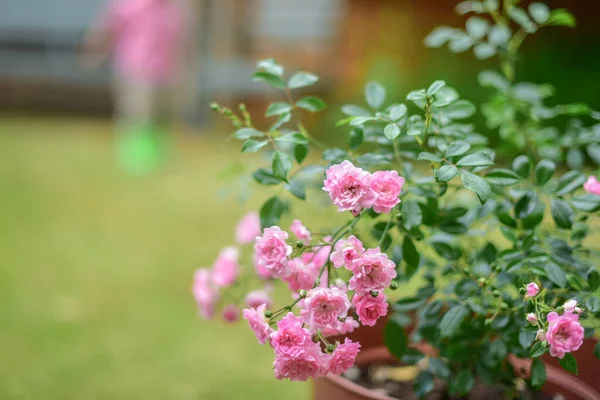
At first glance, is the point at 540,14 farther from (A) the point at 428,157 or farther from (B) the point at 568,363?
(B) the point at 568,363

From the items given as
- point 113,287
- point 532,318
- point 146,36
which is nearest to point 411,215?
point 532,318

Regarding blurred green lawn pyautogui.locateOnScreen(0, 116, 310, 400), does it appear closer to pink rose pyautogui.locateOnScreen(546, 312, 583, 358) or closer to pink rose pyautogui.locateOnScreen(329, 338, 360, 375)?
pink rose pyautogui.locateOnScreen(329, 338, 360, 375)

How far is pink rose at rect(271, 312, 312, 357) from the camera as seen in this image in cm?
69

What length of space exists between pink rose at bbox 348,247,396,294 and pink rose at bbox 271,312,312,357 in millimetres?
64

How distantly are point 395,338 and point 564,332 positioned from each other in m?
0.23

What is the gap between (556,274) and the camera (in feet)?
2.52

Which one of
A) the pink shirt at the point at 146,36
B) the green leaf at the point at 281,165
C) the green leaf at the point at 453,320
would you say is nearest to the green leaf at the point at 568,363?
the green leaf at the point at 453,320

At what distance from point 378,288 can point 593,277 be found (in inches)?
9.8

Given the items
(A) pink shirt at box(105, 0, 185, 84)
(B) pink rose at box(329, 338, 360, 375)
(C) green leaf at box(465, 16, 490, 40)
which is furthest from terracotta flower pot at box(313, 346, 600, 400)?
(A) pink shirt at box(105, 0, 185, 84)

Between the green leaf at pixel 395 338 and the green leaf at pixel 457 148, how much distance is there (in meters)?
0.23

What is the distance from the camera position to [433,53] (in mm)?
3533

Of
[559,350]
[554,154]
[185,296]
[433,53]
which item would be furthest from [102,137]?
[559,350]

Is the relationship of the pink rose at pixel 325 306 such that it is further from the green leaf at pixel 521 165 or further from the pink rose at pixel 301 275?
the green leaf at pixel 521 165

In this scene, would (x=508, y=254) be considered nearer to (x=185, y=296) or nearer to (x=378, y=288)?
(x=378, y=288)
